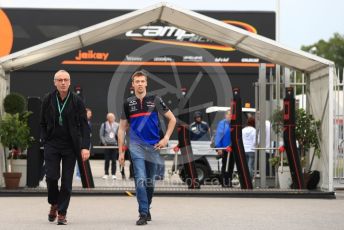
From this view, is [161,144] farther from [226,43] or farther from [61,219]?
[226,43]

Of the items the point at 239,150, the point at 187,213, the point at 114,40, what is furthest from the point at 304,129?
the point at 114,40

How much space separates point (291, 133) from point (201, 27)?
279 centimetres

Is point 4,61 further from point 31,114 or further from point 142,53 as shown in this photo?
point 142,53

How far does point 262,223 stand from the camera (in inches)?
464

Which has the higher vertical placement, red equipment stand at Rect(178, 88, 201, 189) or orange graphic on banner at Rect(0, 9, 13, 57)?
orange graphic on banner at Rect(0, 9, 13, 57)

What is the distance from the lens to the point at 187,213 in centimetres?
1326

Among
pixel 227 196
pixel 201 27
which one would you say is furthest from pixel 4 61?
pixel 227 196

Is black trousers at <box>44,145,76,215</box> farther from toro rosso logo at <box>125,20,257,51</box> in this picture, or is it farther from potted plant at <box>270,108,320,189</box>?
toro rosso logo at <box>125,20,257,51</box>

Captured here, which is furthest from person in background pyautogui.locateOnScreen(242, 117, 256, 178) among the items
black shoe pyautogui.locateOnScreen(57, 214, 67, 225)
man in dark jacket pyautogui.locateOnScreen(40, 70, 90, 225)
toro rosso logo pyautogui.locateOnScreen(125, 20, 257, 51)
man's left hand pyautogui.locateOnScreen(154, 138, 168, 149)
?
toro rosso logo pyautogui.locateOnScreen(125, 20, 257, 51)

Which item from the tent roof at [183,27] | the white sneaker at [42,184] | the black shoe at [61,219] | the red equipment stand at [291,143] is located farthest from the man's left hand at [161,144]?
the white sneaker at [42,184]

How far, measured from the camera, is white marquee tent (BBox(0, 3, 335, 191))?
16656 millimetres

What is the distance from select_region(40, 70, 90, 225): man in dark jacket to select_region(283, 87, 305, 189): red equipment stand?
6905 mm

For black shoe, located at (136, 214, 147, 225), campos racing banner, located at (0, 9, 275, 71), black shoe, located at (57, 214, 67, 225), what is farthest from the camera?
campos racing banner, located at (0, 9, 275, 71)

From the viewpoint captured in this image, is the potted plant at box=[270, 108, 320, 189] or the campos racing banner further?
the campos racing banner
